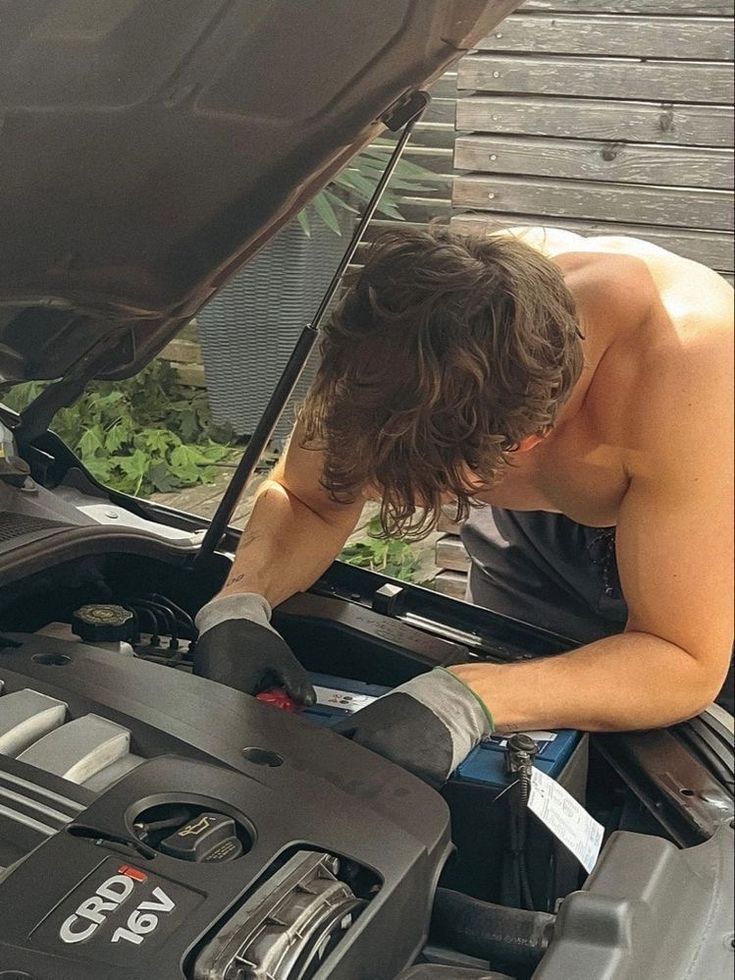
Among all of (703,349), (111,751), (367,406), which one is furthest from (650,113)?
(111,751)

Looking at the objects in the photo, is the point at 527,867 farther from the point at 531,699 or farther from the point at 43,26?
the point at 43,26

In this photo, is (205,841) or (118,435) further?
(118,435)

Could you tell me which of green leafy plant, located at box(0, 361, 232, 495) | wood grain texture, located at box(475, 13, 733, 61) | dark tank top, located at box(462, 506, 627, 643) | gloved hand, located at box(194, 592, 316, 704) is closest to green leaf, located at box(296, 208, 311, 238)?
green leafy plant, located at box(0, 361, 232, 495)

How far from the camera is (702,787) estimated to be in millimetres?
1188

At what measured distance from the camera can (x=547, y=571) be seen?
1753 millimetres

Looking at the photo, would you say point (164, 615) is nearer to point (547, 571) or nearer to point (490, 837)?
point (490, 837)

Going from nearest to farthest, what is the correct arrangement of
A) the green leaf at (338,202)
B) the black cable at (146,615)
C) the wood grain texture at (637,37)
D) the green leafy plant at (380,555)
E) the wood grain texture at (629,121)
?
1. the green leaf at (338,202)
2. the black cable at (146,615)
3. the green leafy plant at (380,555)
4. the wood grain texture at (637,37)
5. the wood grain texture at (629,121)

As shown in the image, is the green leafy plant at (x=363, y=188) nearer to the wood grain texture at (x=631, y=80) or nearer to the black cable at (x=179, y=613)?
the black cable at (x=179, y=613)

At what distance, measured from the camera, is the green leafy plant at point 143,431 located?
1.24m

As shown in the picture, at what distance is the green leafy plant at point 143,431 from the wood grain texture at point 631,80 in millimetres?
1046

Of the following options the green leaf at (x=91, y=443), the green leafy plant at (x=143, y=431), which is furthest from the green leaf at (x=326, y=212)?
the green leaf at (x=91, y=443)

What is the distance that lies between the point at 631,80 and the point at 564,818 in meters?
1.71

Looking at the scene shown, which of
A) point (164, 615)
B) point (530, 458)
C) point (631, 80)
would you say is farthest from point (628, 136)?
point (164, 615)

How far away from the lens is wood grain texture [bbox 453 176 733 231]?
2279 millimetres
